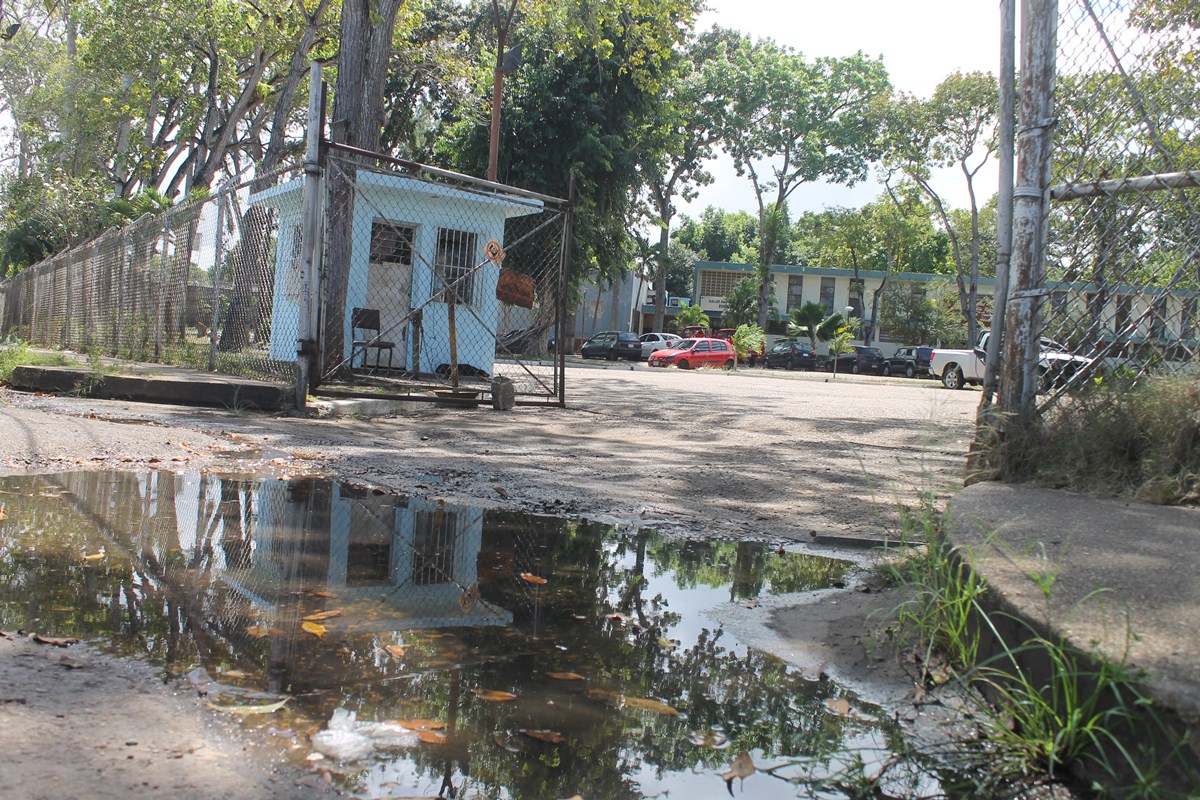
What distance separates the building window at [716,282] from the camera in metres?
61.2

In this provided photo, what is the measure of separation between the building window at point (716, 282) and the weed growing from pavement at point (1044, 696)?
59.3m

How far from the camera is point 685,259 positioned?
65.9m

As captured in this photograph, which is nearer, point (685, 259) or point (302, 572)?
point (302, 572)

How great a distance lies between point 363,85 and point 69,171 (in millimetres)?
30495

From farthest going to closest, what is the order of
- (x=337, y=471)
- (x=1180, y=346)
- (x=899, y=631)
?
1. (x=337, y=471)
2. (x=1180, y=346)
3. (x=899, y=631)

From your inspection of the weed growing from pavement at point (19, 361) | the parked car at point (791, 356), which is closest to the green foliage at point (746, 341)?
the parked car at point (791, 356)

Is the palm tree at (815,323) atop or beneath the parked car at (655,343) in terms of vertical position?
atop

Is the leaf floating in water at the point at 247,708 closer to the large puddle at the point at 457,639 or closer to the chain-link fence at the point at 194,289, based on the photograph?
the large puddle at the point at 457,639

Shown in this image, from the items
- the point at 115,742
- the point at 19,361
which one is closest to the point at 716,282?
the point at 19,361

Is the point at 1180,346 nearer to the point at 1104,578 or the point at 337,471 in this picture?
the point at 1104,578

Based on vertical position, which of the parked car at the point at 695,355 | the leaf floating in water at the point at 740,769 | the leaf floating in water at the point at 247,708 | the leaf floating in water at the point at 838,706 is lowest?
the leaf floating in water at the point at 740,769

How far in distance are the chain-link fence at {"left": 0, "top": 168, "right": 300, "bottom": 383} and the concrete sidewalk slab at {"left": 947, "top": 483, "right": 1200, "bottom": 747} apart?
7.68m

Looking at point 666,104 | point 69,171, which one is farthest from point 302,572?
point 69,171

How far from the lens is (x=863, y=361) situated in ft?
148
